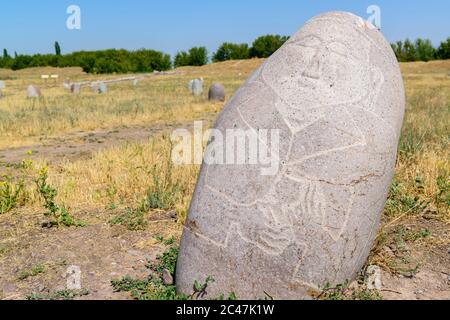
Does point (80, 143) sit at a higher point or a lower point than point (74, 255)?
higher

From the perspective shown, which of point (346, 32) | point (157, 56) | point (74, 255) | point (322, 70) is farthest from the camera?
point (157, 56)

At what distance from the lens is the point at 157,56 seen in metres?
75.2

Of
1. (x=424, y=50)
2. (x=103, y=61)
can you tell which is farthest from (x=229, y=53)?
(x=424, y=50)

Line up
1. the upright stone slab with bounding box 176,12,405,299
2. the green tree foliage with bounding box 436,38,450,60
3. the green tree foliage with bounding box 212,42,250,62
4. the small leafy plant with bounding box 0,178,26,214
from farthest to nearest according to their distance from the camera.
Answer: the green tree foliage with bounding box 212,42,250,62 → the green tree foliage with bounding box 436,38,450,60 → the small leafy plant with bounding box 0,178,26,214 → the upright stone slab with bounding box 176,12,405,299

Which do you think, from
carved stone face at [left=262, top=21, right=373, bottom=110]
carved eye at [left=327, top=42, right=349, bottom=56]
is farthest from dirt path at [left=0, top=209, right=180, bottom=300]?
carved eye at [left=327, top=42, right=349, bottom=56]

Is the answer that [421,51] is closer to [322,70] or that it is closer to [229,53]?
[229,53]

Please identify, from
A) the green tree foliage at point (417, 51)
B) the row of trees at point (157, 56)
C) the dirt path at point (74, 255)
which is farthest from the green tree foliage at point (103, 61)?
the dirt path at point (74, 255)

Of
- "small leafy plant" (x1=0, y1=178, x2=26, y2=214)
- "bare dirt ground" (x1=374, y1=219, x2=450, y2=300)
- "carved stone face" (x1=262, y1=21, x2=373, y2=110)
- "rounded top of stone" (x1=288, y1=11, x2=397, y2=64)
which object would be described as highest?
"rounded top of stone" (x1=288, y1=11, x2=397, y2=64)

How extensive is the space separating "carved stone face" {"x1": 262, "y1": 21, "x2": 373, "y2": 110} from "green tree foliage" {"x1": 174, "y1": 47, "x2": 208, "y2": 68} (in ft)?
261

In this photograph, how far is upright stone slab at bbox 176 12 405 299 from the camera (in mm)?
2637

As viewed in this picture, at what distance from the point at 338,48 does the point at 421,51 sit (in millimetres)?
70513

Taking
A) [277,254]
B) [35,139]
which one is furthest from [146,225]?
[35,139]

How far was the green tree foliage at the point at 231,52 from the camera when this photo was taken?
7988cm

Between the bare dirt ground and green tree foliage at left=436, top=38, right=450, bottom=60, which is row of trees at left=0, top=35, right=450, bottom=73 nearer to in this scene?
green tree foliage at left=436, top=38, right=450, bottom=60
